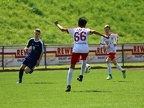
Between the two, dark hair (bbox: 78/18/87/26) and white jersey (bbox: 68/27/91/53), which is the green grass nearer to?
white jersey (bbox: 68/27/91/53)

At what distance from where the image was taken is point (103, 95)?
13945 mm

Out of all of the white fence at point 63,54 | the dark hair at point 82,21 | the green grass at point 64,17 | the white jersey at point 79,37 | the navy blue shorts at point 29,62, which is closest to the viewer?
the dark hair at point 82,21

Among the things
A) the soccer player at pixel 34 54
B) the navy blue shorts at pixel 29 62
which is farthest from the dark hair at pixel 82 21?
the navy blue shorts at pixel 29 62

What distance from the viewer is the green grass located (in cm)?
4838

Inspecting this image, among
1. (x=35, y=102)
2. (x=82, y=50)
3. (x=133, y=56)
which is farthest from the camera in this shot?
(x=133, y=56)

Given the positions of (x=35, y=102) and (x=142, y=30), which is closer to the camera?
(x=35, y=102)

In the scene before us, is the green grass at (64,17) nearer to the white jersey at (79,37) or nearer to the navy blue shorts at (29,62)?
the navy blue shorts at (29,62)

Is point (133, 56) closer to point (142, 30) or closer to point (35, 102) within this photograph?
point (142, 30)

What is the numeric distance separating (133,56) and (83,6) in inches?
857

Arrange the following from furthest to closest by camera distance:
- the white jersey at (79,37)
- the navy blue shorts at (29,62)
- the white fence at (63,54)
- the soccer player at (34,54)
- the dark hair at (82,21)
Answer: the white fence at (63,54), the navy blue shorts at (29,62), the soccer player at (34,54), the white jersey at (79,37), the dark hair at (82,21)

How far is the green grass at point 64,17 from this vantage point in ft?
159

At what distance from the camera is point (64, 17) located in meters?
53.6

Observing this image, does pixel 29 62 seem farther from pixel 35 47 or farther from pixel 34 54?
pixel 35 47

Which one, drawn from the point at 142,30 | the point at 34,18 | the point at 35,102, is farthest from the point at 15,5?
the point at 35,102
